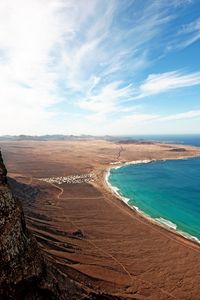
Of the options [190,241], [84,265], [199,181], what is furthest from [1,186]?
[199,181]

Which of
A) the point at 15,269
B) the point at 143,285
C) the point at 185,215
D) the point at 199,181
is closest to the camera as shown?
the point at 15,269

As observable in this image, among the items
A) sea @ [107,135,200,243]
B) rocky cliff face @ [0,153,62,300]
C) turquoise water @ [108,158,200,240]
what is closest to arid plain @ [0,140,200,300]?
sea @ [107,135,200,243]

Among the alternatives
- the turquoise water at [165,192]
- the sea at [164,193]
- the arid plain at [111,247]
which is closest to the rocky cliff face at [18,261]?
the arid plain at [111,247]

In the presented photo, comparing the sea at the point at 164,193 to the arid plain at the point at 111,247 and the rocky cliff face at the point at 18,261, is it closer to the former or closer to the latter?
the arid plain at the point at 111,247

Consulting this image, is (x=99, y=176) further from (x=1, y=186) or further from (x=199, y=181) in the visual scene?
(x=1, y=186)

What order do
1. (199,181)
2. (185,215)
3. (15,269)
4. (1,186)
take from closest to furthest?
(15,269) → (1,186) → (185,215) → (199,181)

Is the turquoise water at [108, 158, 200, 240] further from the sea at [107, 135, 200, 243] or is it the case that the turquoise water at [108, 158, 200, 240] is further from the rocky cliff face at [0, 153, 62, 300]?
the rocky cliff face at [0, 153, 62, 300]

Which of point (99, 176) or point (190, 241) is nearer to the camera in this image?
point (190, 241)

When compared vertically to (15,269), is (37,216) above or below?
below
